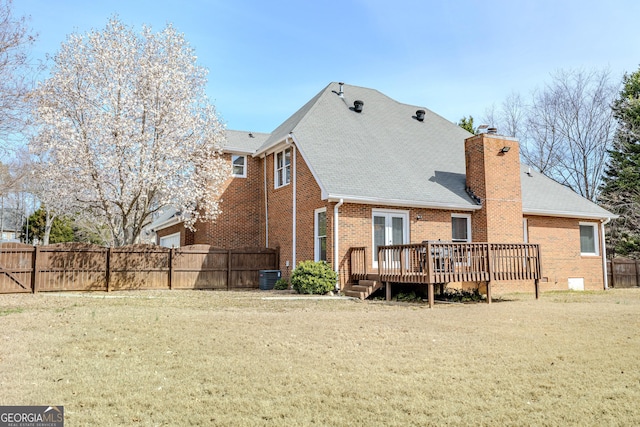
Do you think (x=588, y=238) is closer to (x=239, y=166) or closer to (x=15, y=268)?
(x=239, y=166)

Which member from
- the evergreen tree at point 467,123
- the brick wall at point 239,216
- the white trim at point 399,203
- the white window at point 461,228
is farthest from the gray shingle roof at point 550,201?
the brick wall at point 239,216

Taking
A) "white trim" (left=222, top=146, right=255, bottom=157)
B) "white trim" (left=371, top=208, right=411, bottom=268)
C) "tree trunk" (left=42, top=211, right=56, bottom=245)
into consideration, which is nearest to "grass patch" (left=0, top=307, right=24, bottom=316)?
"white trim" (left=371, top=208, right=411, bottom=268)

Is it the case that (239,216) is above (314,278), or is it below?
above

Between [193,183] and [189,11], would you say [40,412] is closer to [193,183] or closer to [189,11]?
[189,11]

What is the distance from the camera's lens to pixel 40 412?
176 inches

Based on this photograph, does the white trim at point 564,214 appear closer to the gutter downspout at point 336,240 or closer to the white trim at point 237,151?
the gutter downspout at point 336,240

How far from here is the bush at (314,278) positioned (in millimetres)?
14547

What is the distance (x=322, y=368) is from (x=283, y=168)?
13.7 metres

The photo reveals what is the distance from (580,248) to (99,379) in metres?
19.3

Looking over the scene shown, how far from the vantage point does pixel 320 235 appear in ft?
53.4

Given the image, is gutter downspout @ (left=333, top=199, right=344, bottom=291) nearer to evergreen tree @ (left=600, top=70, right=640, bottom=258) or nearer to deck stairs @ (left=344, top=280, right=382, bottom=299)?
deck stairs @ (left=344, top=280, right=382, bottom=299)

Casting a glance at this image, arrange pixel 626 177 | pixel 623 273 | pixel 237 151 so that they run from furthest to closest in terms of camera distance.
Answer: pixel 626 177 → pixel 623 273 → pixel 237 151

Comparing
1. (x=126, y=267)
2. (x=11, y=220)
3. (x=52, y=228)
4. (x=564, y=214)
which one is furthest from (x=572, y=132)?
(x=11, y=220)

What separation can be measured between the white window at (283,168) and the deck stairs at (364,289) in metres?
5.47
